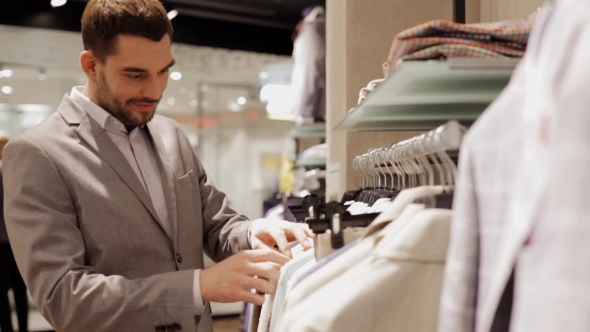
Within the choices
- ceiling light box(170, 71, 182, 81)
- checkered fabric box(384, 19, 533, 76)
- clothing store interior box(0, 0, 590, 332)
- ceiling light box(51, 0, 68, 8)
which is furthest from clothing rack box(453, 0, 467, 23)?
ceiling light box(170, 71, 182, 81)

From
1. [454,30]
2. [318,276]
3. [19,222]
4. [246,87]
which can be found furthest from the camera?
[246,87]

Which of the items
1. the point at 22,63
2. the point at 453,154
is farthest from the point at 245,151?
the point at 453,154

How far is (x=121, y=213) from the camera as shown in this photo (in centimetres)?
159

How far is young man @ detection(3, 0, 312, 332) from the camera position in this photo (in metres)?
1.41

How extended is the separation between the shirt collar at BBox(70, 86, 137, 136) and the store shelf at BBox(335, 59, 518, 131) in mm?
645

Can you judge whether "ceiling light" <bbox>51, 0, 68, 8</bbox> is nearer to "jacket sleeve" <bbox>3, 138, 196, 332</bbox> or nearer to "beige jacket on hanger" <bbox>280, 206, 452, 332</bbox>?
"jacket sleeve" <bbox>3, 138, 196, 332</bbox>

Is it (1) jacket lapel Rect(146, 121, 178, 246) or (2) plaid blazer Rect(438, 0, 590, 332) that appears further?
(1) jacket lapel Rect(146, 121, 178, 246)

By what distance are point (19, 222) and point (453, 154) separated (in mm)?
1055

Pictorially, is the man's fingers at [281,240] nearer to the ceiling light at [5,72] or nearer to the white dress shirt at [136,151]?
the white dress shirt at [136,151]

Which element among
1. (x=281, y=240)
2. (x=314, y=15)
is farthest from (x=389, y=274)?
(x=314, y=15)

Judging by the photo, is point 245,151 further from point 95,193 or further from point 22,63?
point 95,193

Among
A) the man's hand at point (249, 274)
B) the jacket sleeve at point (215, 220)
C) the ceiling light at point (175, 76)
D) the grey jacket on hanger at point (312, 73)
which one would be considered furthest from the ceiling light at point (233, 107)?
the man's hand at point (249, 274)

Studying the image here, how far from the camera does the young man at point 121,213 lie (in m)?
1.41

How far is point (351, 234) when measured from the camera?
114 cm
